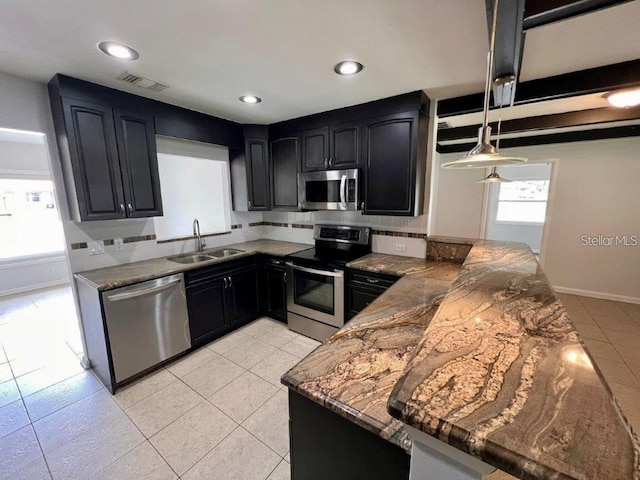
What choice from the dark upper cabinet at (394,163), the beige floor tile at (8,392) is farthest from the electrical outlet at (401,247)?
the beige floor tile at (8,392)

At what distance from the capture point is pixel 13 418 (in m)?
1.93

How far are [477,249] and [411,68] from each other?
1460 mm

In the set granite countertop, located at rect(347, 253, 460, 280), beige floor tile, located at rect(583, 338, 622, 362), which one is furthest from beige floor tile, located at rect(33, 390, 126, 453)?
beige floor tile, located at rect(583, 338, 622, 362)

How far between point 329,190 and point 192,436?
7.61 feet

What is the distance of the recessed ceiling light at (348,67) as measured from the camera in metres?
1.79

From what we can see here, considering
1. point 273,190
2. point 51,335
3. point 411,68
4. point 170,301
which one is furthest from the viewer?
point 273,190

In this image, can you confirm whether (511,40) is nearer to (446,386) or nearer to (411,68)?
(411,68)

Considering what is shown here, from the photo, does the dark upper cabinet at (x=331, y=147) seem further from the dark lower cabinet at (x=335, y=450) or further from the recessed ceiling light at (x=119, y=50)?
the dark lower cabinet at (x=335, y=450)

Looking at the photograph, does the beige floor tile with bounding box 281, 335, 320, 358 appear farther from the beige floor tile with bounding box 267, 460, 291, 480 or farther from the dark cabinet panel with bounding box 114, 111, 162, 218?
the dark cabinet panel with bounding box 114, 111, 162, 218

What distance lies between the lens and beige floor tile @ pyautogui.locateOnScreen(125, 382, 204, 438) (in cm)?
189

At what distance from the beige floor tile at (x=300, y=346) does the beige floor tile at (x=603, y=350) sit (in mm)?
2698

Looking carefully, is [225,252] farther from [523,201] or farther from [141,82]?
[523,201]

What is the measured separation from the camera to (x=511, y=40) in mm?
1303

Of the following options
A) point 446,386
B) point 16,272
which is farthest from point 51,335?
point 446,386
